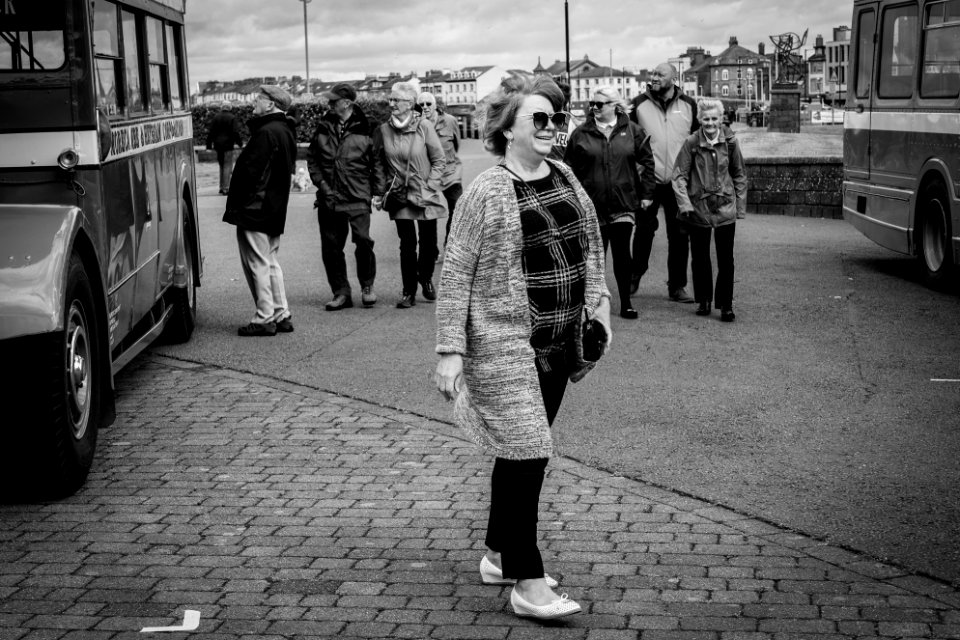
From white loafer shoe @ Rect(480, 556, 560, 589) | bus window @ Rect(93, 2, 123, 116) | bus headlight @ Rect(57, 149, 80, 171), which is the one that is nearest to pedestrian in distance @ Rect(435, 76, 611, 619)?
white loafer shoe @ Rect(480, 556, 560, 589)

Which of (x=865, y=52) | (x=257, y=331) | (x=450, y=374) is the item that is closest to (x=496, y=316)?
(x=450, y=374)

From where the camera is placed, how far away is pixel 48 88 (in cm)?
645

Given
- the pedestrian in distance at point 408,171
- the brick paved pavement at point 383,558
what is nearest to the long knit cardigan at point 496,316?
the brick paved pavement at point 383,558

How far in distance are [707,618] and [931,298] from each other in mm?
8169

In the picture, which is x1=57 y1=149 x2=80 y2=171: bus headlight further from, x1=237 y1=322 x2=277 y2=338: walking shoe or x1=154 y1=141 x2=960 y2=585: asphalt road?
x1=237 y1=322 x2=277 y2=338: walking shoe

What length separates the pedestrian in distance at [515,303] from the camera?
14.4 feet

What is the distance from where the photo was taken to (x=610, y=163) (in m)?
10.6

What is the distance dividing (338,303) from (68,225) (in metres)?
5.64

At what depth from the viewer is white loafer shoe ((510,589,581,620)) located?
440 cm

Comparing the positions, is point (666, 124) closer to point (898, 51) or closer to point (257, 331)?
point (898, 51)

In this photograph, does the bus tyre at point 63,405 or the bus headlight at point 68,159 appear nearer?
the bus tyre at point 63,405

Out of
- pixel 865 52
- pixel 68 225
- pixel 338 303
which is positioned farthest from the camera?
pixel 865 52

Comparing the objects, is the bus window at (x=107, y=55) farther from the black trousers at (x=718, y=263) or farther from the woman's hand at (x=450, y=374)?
the black trousers at (x=718, y=263)

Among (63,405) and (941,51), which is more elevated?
(941,51)
